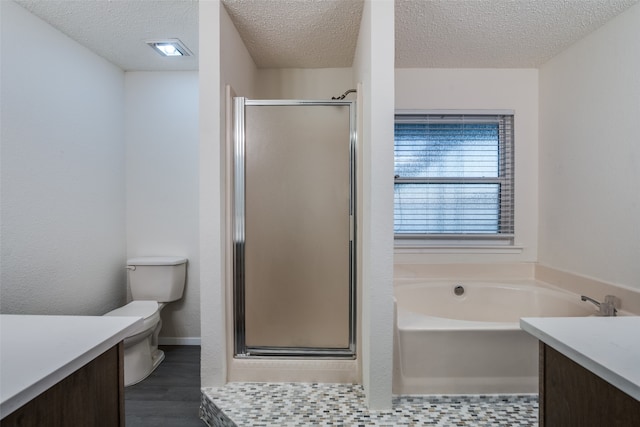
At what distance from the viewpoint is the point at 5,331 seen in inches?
31.5

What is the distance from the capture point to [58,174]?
2.04 meters

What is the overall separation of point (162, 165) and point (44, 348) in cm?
213

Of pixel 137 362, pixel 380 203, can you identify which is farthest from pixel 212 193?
pixel 137 362

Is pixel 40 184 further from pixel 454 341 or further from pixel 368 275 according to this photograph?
pixel 454 341

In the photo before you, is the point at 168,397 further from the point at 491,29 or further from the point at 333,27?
the point at 491,29

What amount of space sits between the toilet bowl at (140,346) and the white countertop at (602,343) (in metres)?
2.04

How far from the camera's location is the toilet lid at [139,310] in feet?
7.05

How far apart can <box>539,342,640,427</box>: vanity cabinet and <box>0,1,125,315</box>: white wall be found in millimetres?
2464

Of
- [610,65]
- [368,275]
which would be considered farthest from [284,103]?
[610,65]

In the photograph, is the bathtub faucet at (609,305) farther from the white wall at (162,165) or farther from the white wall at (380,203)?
the white wall at (162,165)

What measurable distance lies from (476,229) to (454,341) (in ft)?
3.97

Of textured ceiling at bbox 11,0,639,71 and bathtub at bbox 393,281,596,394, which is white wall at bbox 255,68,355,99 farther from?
bathtub at bbox 393,281,596,394

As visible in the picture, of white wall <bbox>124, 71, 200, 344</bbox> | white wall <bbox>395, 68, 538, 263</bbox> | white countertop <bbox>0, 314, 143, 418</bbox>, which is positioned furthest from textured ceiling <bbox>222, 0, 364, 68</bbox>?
white countertop <bbox>0, 314, 143, 418</bbox>

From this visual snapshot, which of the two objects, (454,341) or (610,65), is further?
(610,65)
